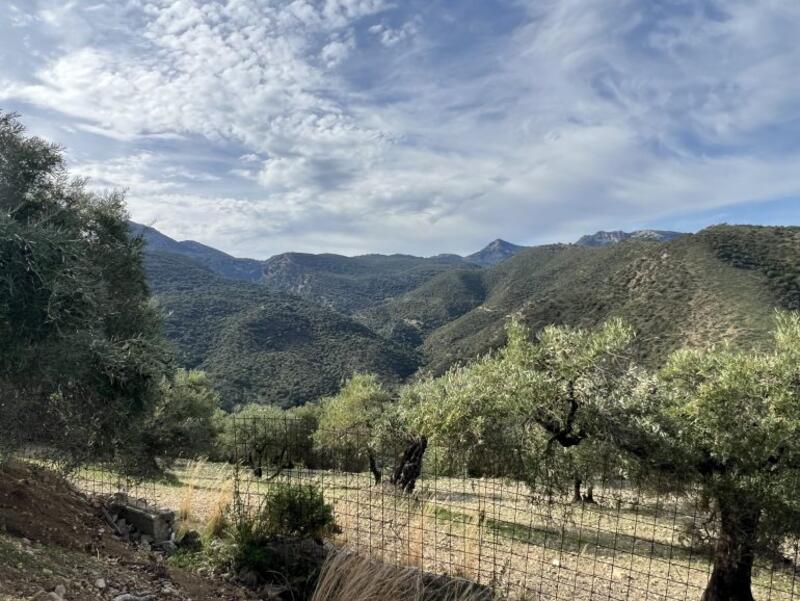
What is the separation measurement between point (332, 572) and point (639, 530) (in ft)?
44.2

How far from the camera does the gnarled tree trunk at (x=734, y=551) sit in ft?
26.1

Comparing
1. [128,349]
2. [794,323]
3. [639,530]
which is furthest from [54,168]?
[639,530]

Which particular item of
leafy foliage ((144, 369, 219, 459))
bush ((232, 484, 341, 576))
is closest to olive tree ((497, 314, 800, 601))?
bush ((232, 484, 341, 576))

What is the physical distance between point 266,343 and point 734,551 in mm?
87689

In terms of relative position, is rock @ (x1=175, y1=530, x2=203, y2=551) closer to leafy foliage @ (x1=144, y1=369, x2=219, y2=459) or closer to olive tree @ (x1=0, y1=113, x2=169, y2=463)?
olive tree @ (x1=0, y1=113, x2=169, y2=463)

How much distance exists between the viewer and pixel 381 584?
5.34 metres

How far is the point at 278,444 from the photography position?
29969mm

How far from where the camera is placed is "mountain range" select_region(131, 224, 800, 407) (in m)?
50.8

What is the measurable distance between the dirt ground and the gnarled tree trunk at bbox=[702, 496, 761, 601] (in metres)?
6.87

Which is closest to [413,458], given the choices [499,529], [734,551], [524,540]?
[499,529]

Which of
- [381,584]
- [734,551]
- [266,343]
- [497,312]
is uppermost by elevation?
[497,312]

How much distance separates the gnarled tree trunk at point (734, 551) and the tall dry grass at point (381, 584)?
14.9ft

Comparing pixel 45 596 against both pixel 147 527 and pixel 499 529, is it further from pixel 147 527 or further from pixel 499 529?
pixel 499 529

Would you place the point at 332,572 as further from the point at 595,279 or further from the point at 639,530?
the point at 595,279
